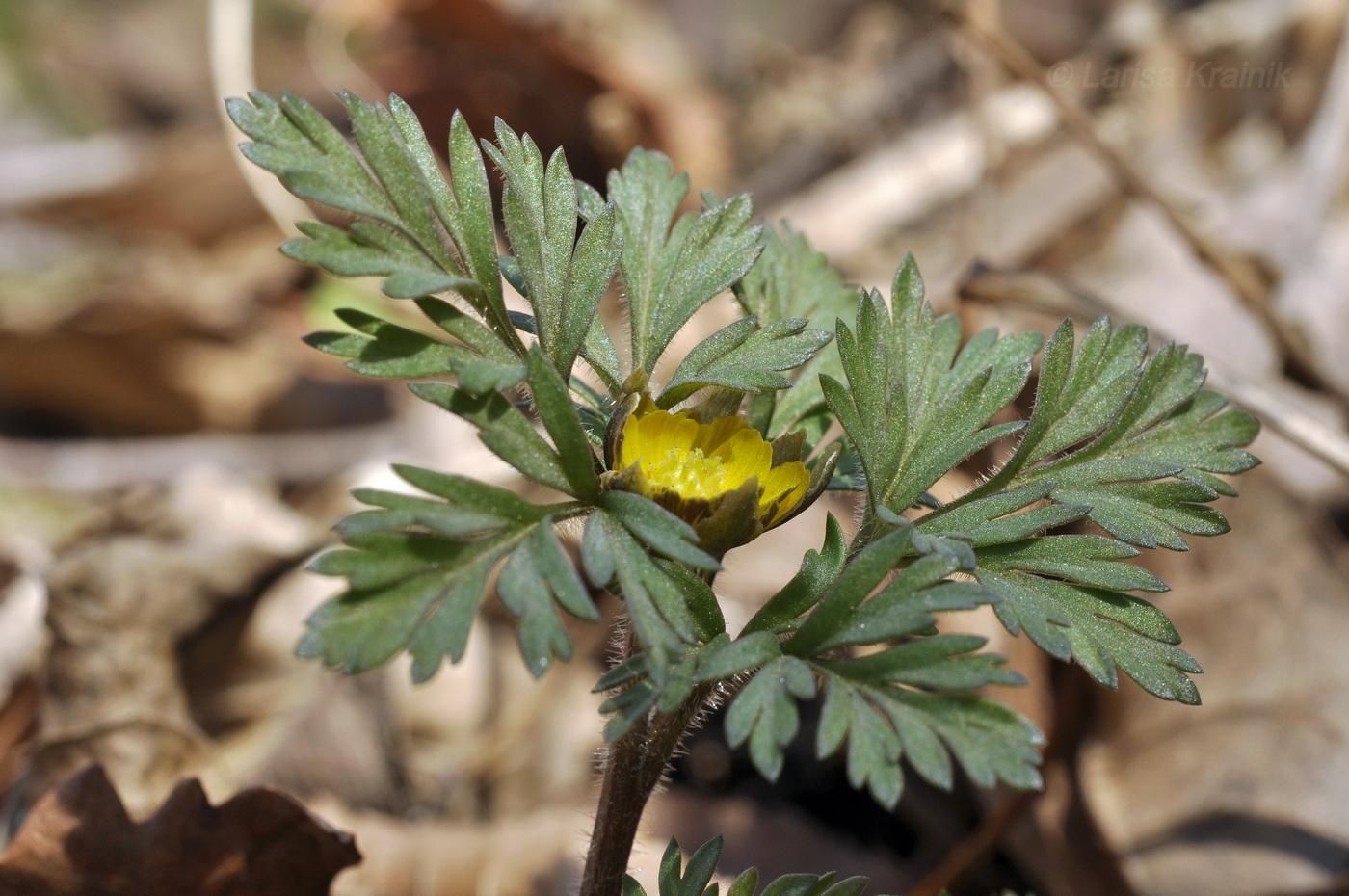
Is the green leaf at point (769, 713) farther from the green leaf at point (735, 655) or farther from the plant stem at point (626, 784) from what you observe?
the plant stem at point (626, 784)

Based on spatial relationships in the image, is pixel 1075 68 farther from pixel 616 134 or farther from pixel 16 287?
pixel 16 287

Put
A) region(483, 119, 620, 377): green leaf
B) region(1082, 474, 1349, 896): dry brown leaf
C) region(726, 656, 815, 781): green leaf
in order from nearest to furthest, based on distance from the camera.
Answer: region(726, 656, 815, 781): green leaf
region(483, 119, 620, 377): green leaf
region(1082, 474, 1349, 896): dry brown leaf

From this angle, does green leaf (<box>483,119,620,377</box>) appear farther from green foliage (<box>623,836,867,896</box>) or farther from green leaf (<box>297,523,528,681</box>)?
green foliage (<box>623,836,867,896</box>)

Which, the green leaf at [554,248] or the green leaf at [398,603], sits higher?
the green leaf at [554,248]

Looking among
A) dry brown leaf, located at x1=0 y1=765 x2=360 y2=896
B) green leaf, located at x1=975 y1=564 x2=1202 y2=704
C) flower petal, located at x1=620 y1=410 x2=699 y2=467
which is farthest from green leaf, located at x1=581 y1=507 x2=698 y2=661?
dry brown leaf, located at x1=0 y1=765 x2=360 y2=896

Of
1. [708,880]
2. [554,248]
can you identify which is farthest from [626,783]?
[554,248]

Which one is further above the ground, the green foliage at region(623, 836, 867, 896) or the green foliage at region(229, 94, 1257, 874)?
the green foliage at region(229, 94, 1257, 874)

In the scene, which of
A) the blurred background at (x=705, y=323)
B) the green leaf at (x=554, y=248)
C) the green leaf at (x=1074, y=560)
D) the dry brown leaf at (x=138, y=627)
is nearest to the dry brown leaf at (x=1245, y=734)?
the blurred background at (x=705, y=323)
